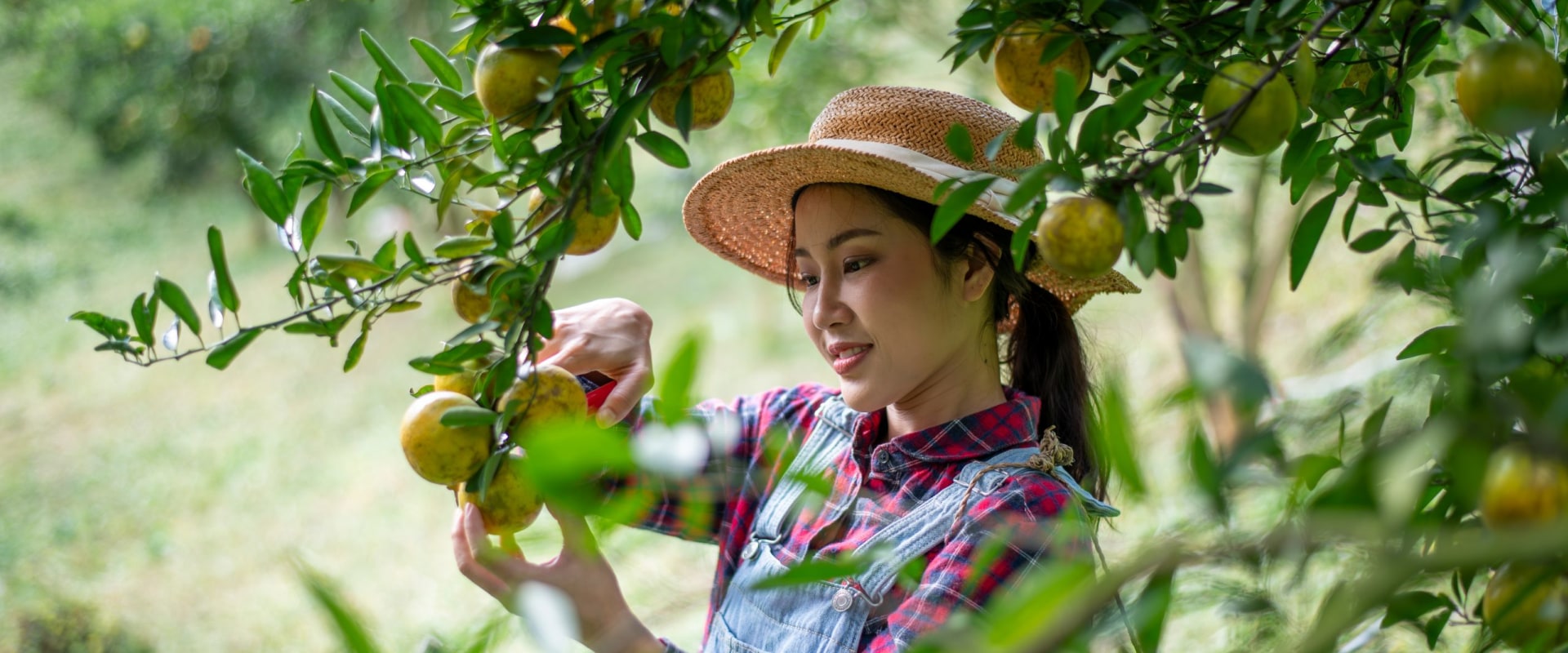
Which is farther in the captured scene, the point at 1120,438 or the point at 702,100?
the point at 702,100

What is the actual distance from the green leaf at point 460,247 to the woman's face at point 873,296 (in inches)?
17.4

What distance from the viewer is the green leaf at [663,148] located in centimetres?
67

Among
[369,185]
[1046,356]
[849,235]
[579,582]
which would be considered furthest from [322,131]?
[1046,356]

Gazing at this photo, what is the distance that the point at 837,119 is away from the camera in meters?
1.10

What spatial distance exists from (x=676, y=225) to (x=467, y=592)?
2.71 meters

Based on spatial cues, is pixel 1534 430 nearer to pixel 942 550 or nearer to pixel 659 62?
pixel 659 62

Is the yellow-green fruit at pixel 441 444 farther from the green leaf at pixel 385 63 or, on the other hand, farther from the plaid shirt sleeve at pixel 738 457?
the plaid shirt sleeve at pixel 738 457

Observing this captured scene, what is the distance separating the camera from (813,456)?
1.23 metres

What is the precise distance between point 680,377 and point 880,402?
0.65 m

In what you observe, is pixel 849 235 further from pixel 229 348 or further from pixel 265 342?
pixel 265 342

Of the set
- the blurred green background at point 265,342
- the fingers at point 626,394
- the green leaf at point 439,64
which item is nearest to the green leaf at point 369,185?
the green leaf at point 439,64

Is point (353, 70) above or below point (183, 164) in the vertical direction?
above

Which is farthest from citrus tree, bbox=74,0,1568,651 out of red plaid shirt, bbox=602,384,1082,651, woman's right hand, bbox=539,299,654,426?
woman's right hand, bbox=539,299,654,426

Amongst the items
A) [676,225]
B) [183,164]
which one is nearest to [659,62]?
[183,164]
